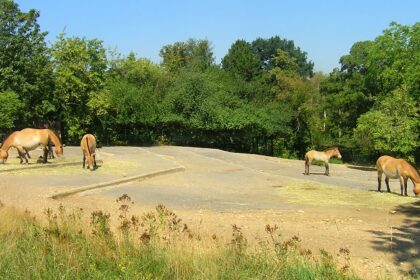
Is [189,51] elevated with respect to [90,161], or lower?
elevated

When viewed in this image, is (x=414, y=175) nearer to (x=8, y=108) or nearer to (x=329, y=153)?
(x=329, y=153)

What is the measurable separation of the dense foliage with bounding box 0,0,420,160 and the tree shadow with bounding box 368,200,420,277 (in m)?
21.5

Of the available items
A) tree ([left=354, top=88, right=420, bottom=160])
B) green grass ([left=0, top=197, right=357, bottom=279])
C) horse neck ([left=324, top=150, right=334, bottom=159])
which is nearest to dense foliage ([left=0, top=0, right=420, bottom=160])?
tree ([left=354, top=88, right=420, bottom=160])

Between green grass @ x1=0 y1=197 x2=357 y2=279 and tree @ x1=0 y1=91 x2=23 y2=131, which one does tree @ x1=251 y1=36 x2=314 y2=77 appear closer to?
tree @ x1=0 y1=91 x2=23 y2=131

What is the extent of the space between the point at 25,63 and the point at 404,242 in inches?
1365

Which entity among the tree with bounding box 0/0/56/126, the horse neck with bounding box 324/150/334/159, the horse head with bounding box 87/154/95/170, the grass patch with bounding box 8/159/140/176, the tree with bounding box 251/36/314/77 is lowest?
the grass patch with bounding box 8/159/140/176

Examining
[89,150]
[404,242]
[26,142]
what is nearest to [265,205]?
[404,242]

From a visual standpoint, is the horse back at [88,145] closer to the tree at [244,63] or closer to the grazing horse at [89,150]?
the grazing horse at [89,150]

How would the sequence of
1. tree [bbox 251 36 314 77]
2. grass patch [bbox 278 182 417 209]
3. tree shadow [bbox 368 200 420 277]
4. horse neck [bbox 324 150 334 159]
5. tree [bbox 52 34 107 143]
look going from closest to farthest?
tree shadow [bbox 368 200 420 277] → grass patch [bbox 278 182 417 209] → horse neck [bbox 324 150 334 159] → tree [bbox 52 34 107 143] → tree [bbox 251 36 314 77]

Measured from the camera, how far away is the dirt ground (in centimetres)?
913

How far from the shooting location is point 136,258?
6172mm

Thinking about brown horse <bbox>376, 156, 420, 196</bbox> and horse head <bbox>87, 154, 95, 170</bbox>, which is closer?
brown horse <bbox>376, 156, 420, 196</bbox>

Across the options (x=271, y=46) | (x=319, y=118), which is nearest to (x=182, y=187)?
(x=319, y=118)

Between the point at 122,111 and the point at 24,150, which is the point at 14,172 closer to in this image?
the point at 24,150
